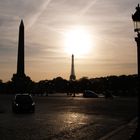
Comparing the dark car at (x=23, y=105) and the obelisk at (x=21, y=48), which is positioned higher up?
the obelisk at (x=21, y=48)

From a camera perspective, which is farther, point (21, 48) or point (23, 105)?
point (21, 48)

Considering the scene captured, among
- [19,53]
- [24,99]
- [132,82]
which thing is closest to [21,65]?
[19,53]

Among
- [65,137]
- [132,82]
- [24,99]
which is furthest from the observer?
[132,82]

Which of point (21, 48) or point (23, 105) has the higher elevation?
point (21, 48)

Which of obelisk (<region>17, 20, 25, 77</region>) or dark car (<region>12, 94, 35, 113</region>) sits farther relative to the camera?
obelisk (<region>17, 20, 25, 77</region>)

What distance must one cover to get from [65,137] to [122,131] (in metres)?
3.32

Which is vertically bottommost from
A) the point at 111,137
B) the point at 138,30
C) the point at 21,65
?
the point at 111,137

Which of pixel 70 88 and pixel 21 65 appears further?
pixel 70 88

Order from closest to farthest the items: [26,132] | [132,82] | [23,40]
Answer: [26,132] → [23,40] → [132,82]

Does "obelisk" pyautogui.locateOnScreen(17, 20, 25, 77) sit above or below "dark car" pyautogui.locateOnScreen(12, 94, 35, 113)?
above

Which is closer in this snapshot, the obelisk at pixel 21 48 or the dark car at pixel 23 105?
the dark car at pixel 23 105

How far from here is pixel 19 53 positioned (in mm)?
99500

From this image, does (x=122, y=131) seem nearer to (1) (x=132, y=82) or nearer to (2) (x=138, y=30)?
(2) (x=138, y=30)

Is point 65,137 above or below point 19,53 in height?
below
